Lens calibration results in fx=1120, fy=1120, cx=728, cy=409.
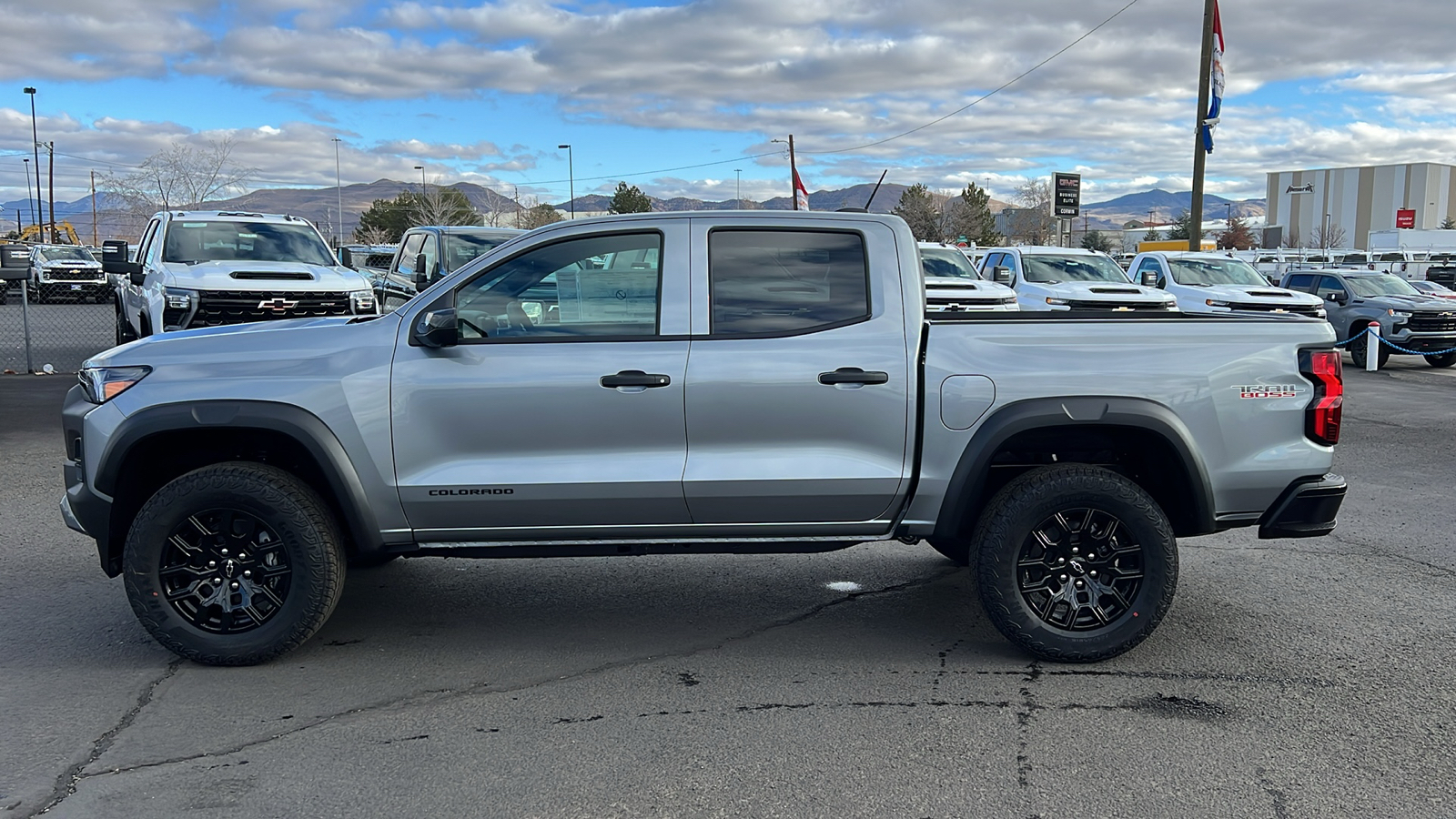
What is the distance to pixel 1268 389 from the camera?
4672mm

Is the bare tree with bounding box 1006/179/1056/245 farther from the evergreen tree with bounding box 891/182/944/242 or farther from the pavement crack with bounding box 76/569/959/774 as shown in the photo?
the pavement crack with bounding box 76/569/959/774

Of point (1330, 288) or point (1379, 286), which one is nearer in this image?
point (1379, 286)

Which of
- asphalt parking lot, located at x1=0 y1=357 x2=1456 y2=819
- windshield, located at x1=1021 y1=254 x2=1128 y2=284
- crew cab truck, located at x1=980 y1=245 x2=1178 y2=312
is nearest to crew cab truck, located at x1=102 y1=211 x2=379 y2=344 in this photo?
asphalt parking lot, located at x1=0 y1=357 x2=1456 y2=819

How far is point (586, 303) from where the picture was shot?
469 centimetres

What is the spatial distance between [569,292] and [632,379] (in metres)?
0.51

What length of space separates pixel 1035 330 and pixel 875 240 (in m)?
0.77

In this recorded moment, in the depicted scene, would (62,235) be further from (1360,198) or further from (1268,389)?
(1360,198)

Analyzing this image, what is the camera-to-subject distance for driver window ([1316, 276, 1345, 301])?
63.0ft

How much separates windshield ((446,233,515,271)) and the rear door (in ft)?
33.9

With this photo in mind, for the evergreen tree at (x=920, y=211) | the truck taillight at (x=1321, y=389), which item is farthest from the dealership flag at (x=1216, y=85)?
the evergreen tree at (x=920, y=211)

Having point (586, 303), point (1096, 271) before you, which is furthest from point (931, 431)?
point (1096, 271)

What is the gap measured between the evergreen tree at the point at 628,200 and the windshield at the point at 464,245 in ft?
196

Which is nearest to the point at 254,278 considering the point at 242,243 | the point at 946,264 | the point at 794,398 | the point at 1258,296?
the point at 242,243

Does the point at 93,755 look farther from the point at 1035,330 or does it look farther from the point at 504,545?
the point at 1035,330
